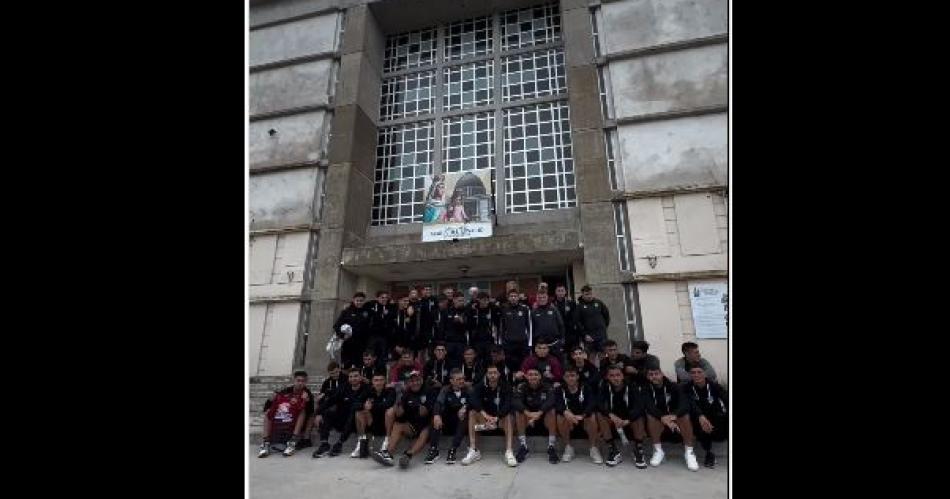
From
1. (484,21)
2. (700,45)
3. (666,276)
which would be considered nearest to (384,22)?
(484,21)

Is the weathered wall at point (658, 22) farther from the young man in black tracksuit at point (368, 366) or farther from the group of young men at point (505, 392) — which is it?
the young man in black tracksuit at point (368, 366)

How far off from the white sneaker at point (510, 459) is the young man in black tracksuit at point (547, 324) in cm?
224

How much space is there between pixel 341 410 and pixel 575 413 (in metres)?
3.82

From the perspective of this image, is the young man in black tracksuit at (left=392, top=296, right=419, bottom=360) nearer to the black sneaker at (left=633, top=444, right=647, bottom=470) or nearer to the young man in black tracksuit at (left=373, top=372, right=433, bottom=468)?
the young man in black tracksuit at (left=373, top=372, right=433, bottom=468)

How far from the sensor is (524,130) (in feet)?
45.9

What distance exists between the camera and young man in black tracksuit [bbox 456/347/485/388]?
7.95 metres

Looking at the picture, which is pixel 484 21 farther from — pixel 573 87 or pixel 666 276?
pixel 666 276

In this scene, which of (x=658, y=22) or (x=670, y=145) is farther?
(x=658, y=22)

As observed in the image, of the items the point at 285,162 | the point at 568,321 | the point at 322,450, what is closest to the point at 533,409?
the point at 568,321

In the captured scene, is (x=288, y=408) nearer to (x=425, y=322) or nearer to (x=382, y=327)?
(x=382, y=327)

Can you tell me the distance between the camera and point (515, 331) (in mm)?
8602

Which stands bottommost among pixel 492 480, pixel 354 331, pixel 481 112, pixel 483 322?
pixel 492 480

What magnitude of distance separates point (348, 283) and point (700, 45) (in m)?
11.3

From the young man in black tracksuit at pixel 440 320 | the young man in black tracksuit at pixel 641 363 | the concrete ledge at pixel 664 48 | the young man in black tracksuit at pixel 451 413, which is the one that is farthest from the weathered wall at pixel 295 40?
the young man in black tracksuit at pixel 641 363
